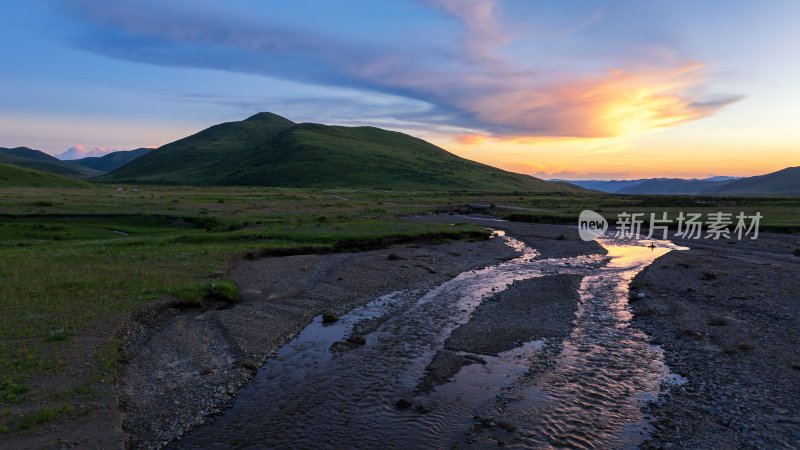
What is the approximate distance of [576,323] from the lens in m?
24.8

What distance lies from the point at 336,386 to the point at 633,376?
1124 centimetres

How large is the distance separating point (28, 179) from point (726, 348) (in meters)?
183

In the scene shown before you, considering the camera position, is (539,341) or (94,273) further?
(94,273)

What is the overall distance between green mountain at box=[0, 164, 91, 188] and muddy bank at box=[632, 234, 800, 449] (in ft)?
539

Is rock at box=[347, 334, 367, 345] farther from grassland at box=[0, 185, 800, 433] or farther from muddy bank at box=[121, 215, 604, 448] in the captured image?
grassland at box=[0, 185, 800, 433]

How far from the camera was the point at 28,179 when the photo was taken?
483 feet

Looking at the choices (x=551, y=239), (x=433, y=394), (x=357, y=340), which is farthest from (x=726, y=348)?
(x=551, y=239)

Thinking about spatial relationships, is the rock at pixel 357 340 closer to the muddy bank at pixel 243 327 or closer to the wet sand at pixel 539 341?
the wet sand at pixel 539 341

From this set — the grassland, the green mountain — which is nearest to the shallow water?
the grassland

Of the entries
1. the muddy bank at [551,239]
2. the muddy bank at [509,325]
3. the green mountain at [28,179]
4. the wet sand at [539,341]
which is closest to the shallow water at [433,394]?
the wet sand at [539,341]

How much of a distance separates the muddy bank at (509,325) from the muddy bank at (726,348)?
13.8 ft

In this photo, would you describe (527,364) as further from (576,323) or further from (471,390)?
(576,323)

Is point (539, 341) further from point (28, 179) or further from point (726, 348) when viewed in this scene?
point (28, 179)

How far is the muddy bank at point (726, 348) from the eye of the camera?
45.6 ft
